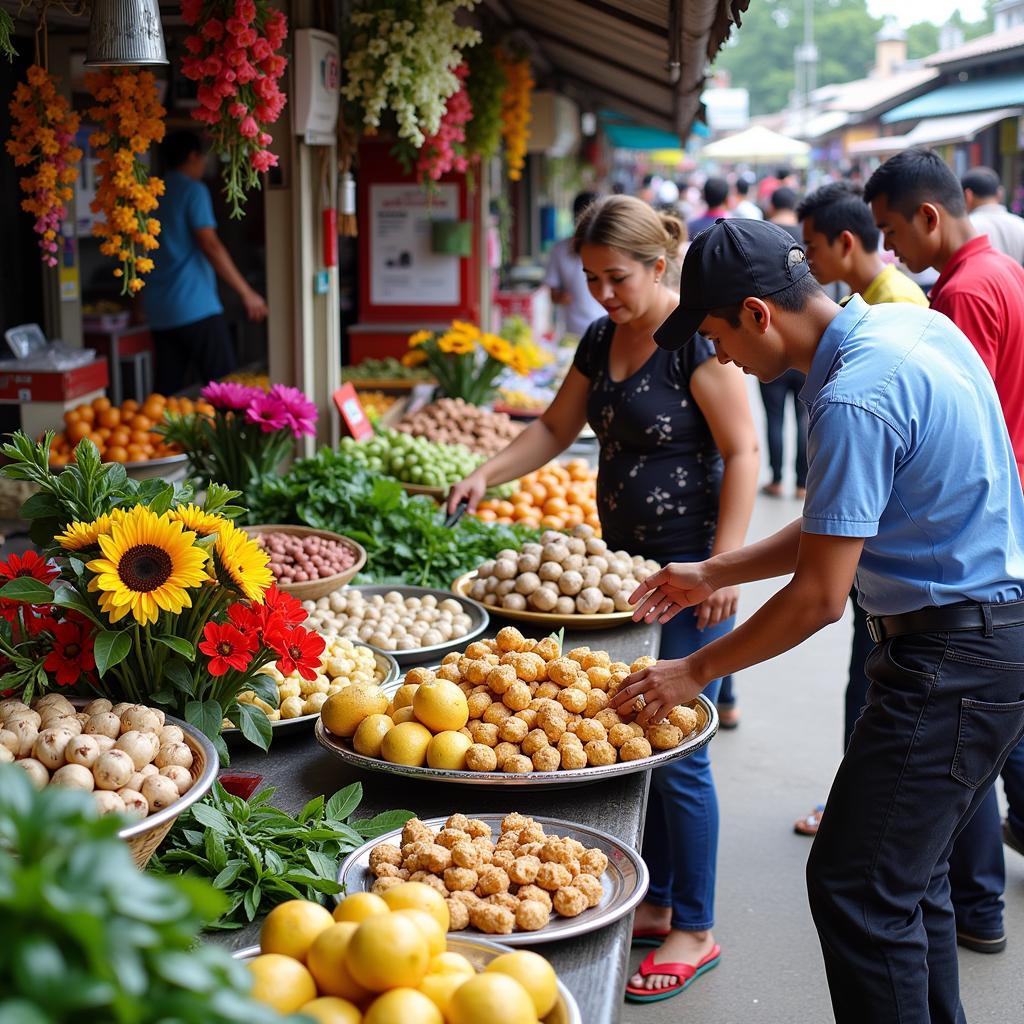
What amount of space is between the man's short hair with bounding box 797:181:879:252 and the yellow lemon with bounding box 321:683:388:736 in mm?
2591

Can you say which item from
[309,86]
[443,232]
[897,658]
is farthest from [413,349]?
[897,658]

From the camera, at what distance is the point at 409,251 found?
794cm

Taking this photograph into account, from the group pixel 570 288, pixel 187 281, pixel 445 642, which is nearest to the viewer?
pixel 445 642

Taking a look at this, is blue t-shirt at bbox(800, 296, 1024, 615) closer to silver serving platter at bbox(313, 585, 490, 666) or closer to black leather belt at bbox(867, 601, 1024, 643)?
black leather belt at bbox(867, 601, 1024, 643)

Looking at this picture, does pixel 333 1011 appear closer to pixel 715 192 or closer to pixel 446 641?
pixel 446 641

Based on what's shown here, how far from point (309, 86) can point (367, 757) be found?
314 cm

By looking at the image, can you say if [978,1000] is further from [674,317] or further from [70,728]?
[70,728]

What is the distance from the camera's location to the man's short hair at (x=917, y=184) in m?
3.85

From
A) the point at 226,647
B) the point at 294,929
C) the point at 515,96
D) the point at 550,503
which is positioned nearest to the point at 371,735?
the point at 226,647

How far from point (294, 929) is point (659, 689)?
1010 millimetres

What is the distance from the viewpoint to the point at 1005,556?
2291 mm

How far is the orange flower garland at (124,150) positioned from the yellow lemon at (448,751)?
180 centimetres

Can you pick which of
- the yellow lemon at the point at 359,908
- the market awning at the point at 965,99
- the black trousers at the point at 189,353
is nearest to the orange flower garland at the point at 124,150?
the yellow lemon at the point at 359,908

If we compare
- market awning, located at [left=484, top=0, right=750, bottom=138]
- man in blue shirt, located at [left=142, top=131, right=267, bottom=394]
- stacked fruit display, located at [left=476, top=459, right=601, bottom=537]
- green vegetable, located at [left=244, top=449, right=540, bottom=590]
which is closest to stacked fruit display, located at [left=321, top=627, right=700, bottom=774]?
green vegetable, located at [left=244, top=449, right=540, bottom=590]
